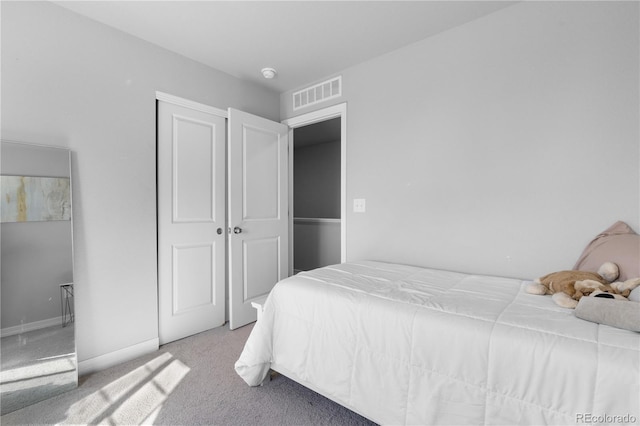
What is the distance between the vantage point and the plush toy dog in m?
1.25

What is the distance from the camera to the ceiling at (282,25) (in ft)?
6.15

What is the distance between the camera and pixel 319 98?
9.69 feet

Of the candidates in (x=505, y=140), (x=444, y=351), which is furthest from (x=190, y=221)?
(x=505, y=140)

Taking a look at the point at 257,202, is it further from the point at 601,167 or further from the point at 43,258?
the point at 601,167

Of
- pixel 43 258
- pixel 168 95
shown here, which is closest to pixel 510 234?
pixel 168 95

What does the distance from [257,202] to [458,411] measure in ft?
7.70

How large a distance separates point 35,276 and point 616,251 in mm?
3285

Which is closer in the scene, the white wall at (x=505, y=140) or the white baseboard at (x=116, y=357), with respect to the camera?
the white wall at (x=505, y=140)

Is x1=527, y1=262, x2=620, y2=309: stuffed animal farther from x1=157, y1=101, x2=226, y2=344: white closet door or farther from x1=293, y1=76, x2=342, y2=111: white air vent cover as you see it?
x1=157, y1=101, x2=226, y2=344: white closet door

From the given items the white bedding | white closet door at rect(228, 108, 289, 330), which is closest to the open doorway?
white closet door at rect(228, 108, 289, 330)

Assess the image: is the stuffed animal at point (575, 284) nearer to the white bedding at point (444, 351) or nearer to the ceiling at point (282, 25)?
the white bedding at point (444, 351)

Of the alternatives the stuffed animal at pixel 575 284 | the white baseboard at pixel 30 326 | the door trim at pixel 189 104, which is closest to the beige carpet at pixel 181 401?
the white baseboard at pixel 30 326

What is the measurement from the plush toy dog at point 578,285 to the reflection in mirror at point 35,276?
2.79 m
